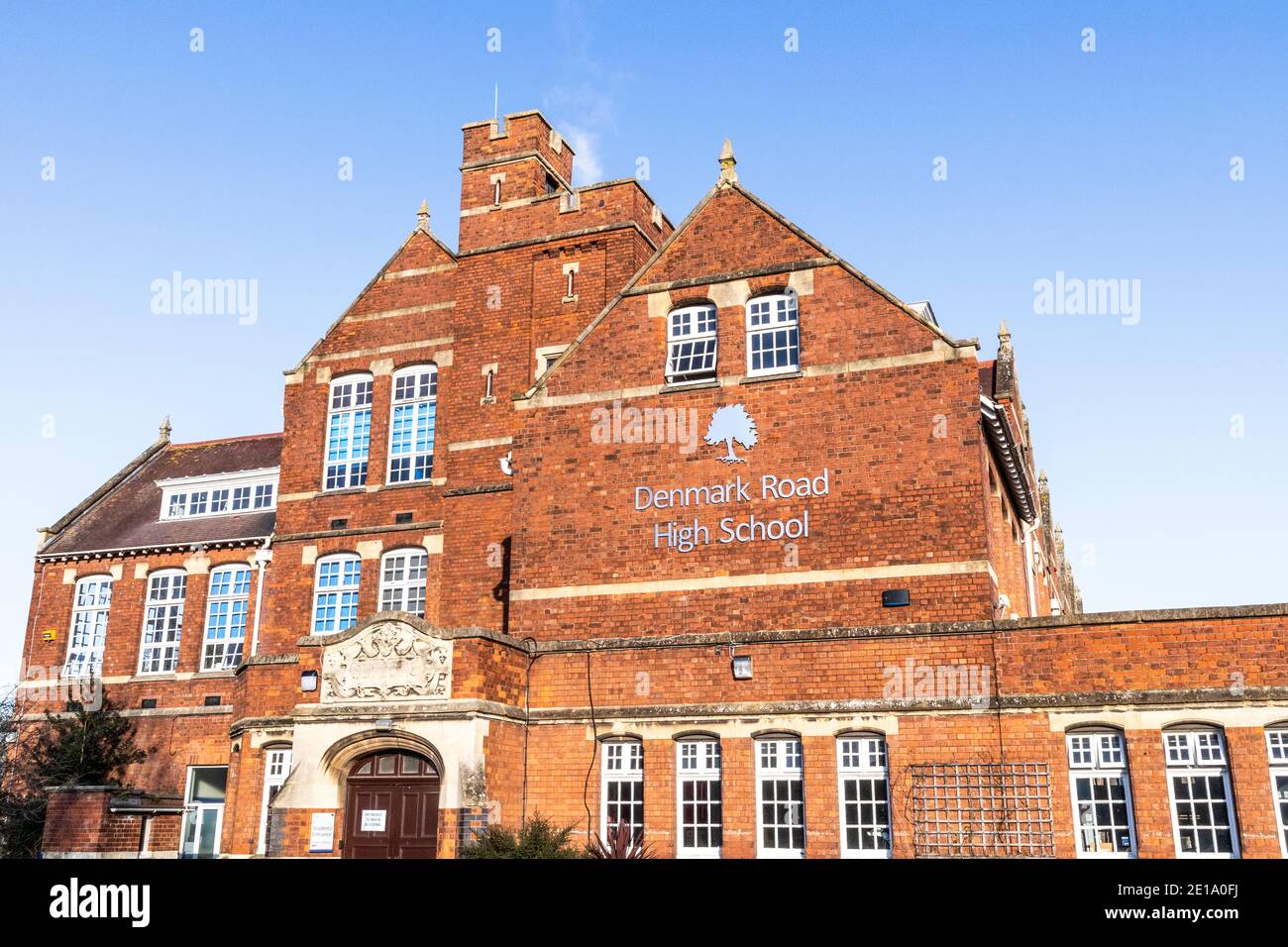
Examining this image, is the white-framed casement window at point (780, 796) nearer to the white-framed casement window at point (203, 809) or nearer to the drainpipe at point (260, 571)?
the white-framed casement window at point (203, 809)

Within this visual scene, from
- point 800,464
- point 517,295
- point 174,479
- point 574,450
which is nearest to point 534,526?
point 574,450

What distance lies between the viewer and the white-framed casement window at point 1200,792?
16.4 metres

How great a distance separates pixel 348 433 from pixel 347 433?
0.03 metres

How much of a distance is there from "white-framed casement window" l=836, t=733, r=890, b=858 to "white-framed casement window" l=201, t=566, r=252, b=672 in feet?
58.7

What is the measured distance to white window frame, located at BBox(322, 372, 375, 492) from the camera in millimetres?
27656

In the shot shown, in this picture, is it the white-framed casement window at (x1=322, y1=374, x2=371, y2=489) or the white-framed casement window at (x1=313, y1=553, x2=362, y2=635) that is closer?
the white-framed casement window at (x1=313, y1=553, x2=362, y2=635)

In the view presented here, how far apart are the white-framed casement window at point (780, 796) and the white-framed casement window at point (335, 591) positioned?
1157 centimetres

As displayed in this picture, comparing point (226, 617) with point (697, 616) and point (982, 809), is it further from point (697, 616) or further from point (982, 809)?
point (982, 809)

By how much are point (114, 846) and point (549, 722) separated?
10.0m

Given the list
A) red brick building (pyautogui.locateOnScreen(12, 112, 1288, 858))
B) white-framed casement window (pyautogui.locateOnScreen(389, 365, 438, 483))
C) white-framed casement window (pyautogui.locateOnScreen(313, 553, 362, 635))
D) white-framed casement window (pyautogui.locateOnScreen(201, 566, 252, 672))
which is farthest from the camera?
white-framed casement window (pyautogui.locateOnScreen(201, 566, 252, 672))

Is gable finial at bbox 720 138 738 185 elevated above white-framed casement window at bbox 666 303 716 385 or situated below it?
above

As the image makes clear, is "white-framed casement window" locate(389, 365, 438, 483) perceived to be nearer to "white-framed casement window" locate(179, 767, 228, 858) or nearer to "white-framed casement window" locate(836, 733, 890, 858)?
"white-framed casement window" locate(179, 767, 228, 858)

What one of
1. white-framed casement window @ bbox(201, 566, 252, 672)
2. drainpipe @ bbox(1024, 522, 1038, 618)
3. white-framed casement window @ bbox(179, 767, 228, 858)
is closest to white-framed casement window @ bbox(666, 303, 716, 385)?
drainpipe @ bbox(1024, 522, 1038, 618)
